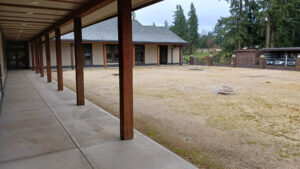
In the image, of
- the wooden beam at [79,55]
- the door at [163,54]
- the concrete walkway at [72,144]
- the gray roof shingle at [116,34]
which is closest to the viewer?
the concrete walkway at [72,144]

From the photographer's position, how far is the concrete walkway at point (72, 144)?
9.79ft

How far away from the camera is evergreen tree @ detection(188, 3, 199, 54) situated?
5569 centimetres

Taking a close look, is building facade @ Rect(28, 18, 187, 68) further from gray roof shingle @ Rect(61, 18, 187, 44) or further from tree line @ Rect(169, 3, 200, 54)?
tree line @ Rect(169, 3, 200, 54)

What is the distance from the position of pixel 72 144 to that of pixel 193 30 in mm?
58552

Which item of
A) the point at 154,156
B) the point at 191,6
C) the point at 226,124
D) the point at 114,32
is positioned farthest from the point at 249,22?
the point at 154,156

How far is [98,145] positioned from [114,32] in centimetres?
2319

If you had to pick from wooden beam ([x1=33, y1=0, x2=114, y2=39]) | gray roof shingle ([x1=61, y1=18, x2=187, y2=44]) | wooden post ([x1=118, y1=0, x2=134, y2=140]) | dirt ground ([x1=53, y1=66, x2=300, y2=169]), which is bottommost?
dirt ground ([x1=53, y1=66, x2=300, y2=169])

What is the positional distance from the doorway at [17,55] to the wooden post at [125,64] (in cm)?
2186

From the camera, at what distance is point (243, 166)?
306 centimetres

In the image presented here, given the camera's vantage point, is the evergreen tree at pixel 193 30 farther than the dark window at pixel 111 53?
Yes

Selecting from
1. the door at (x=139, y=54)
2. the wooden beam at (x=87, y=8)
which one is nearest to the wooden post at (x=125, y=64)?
the wooden beam at (x=87, y=8)

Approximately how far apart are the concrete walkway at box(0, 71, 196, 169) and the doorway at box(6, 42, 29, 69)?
18667 millimetres

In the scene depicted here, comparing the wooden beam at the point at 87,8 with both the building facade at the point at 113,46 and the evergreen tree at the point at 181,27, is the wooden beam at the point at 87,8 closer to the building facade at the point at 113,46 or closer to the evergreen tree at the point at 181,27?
the building facade at the point at 113,46

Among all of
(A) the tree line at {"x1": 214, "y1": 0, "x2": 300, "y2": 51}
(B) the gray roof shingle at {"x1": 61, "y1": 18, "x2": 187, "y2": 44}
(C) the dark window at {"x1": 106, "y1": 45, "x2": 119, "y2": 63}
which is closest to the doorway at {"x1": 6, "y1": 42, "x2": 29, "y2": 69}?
(B) the gray roof shingle at {"x1": 61, "y1": 18, "x2": 187, "y2": 44}
